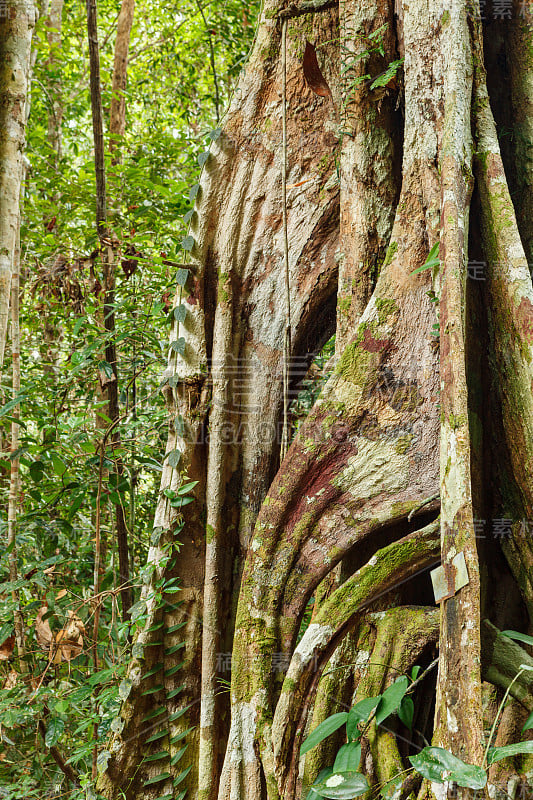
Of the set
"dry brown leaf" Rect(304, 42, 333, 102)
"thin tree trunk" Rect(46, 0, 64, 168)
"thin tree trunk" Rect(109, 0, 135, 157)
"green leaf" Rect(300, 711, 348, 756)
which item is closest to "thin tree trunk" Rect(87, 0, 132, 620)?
"dry brown leaf" Rect(304, 42, 333, 102)

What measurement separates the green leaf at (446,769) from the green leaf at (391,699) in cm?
31

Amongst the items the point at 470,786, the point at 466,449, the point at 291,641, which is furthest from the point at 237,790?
the point at 466,449

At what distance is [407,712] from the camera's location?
64.6 inches

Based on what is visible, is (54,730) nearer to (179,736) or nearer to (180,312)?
(179,736)

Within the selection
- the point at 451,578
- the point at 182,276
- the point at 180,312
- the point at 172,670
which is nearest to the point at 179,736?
the point at 172,670

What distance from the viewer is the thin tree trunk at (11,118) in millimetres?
2473

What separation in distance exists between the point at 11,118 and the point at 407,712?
2.46 metres

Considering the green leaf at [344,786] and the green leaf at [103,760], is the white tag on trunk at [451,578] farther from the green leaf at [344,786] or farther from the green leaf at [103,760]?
the green leaf at [103,760]

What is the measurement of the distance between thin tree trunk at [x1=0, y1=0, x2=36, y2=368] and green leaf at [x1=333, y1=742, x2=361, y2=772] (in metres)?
1.74

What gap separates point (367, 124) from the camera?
7.22 feet

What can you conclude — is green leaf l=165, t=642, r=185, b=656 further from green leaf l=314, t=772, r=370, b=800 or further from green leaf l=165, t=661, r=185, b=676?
green leaf l=314, t=772, r=370, b=800

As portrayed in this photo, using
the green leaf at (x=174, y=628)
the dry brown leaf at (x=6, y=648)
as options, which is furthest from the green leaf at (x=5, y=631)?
the green leaf at (x=174, y=628)

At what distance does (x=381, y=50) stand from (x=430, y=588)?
5.68ft

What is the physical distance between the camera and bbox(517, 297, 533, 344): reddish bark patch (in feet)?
5.65
